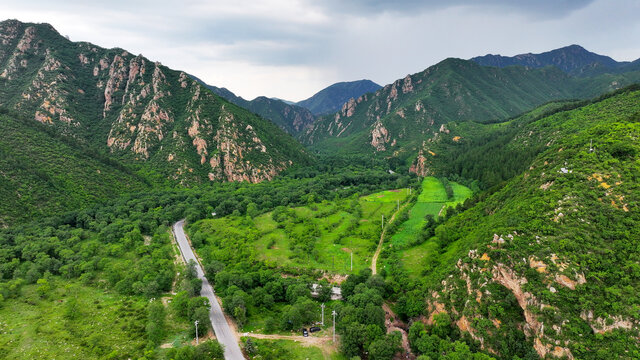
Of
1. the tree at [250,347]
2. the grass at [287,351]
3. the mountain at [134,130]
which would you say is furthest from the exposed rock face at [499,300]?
the mountain at [134,130]

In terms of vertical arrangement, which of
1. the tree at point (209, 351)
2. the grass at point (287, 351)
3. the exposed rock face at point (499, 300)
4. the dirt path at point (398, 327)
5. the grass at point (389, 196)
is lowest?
the dirt path at point (398, 327)

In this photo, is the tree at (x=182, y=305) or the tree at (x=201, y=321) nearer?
the tree at (x=201, y=321)

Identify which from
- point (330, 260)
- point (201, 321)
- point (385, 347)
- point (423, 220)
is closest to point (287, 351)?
point (385, 347)

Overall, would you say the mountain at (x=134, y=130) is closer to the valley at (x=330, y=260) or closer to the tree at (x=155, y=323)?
the valley at (x=330, y=260)

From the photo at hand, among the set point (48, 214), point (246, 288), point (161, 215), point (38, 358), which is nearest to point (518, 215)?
point (246, 288)

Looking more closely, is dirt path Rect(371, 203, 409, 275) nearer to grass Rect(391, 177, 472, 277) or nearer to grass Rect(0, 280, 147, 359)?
grass Rect(391, 177, 472, 277)

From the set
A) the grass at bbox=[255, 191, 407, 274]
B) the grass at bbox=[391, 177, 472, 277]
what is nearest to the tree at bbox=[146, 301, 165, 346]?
the grass at bbox=[255, 191, 407, 274]
